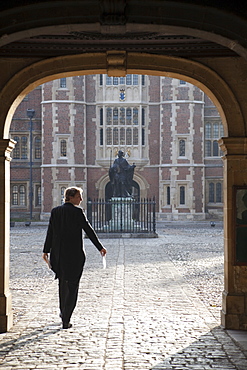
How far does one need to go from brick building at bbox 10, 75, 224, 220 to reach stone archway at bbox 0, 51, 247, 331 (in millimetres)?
24498

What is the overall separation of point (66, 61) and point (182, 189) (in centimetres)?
2502

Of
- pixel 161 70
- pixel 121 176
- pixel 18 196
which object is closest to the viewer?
pixel 161 70

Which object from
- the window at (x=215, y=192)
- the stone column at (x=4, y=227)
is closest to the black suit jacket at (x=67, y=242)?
the stone column at (x=4, y=227)

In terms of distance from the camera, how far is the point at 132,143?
104ft

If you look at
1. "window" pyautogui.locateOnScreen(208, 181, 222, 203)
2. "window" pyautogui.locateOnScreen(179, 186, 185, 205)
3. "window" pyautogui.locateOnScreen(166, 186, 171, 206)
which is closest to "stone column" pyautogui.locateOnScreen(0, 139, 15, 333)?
"window" pyautogui.locateOnScreen(179, 186, 185, 205)

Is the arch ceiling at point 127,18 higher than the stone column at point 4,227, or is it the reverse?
the arch ceiling at point 127,18

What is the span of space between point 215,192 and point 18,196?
11894mm

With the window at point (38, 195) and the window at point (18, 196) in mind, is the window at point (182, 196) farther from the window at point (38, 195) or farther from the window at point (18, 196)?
the window at point (18, 196)

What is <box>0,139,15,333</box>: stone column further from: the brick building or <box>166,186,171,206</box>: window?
<box>166,186,171,206</box>: window

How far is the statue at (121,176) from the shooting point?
71.9 feet

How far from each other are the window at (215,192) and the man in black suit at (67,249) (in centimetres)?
2609

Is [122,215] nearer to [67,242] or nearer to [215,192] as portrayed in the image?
[215,192]

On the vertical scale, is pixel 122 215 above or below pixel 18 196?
below

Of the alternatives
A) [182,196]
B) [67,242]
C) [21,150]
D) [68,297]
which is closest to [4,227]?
[67,242]
